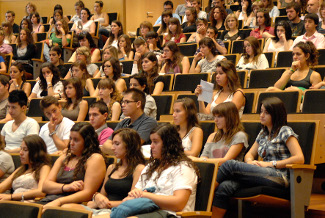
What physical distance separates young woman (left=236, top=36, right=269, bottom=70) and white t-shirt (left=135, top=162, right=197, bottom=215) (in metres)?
2.00

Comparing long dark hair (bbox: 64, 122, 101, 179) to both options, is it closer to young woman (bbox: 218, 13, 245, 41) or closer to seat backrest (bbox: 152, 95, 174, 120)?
seat backrest (bbox: 152, 95, 174, 120)

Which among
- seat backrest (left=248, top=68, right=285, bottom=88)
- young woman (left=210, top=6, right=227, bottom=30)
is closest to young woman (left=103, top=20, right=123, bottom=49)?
young woman (left=210, top=6, right=227, bottom=30)

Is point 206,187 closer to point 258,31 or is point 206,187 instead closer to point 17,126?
point 17,126

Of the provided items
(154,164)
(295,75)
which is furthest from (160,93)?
(154,164)

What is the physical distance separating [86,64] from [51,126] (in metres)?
1.80

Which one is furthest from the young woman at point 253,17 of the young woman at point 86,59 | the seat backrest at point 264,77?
the seat backrest at point 264,77

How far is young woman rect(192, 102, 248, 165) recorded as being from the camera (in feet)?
8.09

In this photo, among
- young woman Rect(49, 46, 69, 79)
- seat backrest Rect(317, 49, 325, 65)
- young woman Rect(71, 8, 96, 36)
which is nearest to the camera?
seat backrest Rect(317, 49, 325, 65)

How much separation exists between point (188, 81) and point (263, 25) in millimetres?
1466

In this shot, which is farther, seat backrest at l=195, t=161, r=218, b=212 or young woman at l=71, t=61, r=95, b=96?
young woman at l=71, t=61, r=95, b=96

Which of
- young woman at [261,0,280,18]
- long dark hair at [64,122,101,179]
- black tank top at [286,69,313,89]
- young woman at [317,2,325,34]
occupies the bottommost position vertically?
long dark hair at [64,122,101,179]

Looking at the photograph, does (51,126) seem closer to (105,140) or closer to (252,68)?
(105,140)

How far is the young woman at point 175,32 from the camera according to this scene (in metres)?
Answer: 5.20

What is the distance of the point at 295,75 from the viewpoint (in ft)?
11.1
